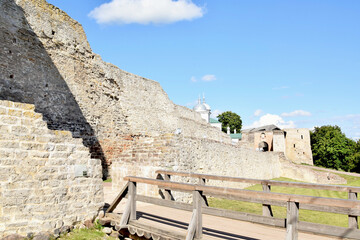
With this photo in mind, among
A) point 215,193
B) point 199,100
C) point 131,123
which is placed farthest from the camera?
point 199,100

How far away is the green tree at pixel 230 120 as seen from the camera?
62656mm

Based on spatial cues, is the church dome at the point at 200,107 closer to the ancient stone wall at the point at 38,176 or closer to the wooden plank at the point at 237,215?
the ancient stone wall at the point at 38,176

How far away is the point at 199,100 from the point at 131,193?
5800 cm

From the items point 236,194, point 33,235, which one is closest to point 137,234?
point 33,235

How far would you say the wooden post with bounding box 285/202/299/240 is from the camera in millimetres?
4164

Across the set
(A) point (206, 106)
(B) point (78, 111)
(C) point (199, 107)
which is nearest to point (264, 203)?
(B) point (78, 111)

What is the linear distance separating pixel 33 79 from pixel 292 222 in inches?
494

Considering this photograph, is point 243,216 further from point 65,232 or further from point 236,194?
point 65,232

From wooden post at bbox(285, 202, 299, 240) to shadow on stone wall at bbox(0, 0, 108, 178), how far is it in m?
11.4

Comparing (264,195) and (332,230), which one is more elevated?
(264,195)

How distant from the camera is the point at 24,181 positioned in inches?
218

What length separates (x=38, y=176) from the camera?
5.74 metres

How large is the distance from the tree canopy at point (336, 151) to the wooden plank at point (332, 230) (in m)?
50.8

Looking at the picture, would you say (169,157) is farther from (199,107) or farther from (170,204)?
(199,107)
